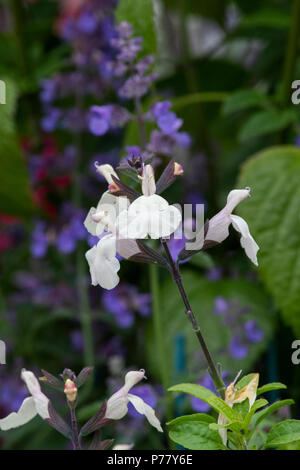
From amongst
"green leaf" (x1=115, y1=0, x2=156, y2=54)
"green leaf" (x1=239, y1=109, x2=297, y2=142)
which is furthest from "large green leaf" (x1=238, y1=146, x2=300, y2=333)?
"green leaf" (x1=115, y1=0, x2=156, y2=54)

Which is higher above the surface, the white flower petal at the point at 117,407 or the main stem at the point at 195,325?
the main stem at the point at 195,325

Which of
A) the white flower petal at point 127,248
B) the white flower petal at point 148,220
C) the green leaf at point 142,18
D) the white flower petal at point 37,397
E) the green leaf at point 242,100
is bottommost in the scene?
the white flower petal at point 37,397

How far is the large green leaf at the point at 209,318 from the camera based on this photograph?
2.27 feet

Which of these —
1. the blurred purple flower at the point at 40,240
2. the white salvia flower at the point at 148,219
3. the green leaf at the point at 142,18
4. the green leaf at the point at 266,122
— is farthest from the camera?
the blurred purple flower at the point at 40,240

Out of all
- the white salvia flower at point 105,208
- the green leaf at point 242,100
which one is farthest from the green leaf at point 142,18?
the white salvia flower at point 105,208

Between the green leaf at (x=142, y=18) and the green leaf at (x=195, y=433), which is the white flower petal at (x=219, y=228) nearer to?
the green leaf at (x=195, y=433)

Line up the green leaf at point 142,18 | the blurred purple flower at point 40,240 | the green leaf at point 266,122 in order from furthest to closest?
the blurred purple flower at point 40,240, the green leaf at point 266,122, the green leaf at point 142,18

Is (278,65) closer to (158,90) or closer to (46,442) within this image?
(158,90)

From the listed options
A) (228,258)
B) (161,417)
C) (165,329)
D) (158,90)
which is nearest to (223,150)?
(158,90)

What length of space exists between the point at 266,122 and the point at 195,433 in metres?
0.42

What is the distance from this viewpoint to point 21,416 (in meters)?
0.34

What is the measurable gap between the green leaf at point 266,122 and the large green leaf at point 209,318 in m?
0.18

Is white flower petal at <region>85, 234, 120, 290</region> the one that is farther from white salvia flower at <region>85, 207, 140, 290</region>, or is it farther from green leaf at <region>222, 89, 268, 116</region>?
green leaf at <region>222, 89, 268, 116</region>

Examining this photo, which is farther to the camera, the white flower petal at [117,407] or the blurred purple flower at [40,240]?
the blurred purple flower at [40,240]
